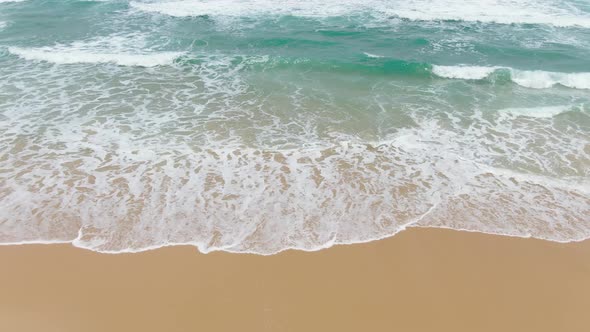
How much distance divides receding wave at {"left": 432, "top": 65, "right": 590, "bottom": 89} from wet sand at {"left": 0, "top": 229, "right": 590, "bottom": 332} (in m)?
9.03

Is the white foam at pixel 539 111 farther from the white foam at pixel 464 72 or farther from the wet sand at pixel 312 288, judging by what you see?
the wet sand at pixel 312 288

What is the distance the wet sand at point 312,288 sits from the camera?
5312 mm

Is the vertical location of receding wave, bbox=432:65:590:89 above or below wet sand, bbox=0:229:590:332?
above

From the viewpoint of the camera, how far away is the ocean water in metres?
7.21

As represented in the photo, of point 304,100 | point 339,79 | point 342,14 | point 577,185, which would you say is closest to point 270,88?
point 304,100

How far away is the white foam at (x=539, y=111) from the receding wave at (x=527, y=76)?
2004 millimetres

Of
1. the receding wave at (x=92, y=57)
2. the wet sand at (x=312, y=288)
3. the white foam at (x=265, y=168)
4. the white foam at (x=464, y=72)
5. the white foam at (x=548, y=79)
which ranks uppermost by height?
the receding wave at (x=92, y=57)

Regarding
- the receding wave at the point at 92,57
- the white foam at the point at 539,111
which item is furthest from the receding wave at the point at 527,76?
the receding wave at the point at 92,57

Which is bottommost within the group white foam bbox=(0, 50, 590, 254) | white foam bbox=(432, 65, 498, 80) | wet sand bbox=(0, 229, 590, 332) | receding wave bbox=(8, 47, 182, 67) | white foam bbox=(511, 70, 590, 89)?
wet sand bbox=(0, 229, 590, 332)

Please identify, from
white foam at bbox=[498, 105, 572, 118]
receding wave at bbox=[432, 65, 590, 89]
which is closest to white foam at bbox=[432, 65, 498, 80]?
receding wave at bbox=[432, 65, 590, 89]

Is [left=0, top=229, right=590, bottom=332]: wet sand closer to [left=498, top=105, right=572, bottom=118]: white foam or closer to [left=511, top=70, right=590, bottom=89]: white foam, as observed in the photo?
[left=498, top=105, right=572, bottom=118]: white foam

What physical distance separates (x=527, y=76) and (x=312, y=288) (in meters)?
12.6

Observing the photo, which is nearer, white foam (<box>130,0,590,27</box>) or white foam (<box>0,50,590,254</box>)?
white foam (<box>0,50,590,254</box>)

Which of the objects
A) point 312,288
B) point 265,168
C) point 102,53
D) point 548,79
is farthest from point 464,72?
point 102,53
